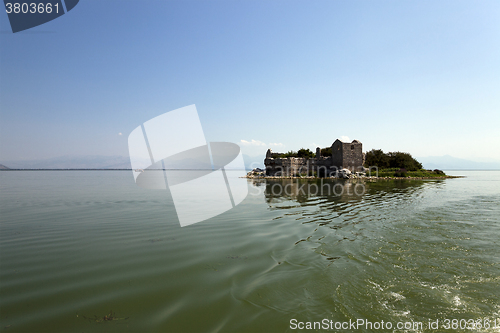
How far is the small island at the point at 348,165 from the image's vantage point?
42.9 metres

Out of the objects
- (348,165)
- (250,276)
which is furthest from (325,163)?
(250,276)

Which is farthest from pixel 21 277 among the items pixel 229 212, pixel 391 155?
pixel 391 155

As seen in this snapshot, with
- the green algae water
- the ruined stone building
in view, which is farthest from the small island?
the green algae water

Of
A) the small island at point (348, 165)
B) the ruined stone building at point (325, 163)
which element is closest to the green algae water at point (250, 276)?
the small island at point (348, 165)

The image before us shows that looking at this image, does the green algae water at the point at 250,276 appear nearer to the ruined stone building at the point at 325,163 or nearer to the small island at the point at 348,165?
the small island at the point at 348,165

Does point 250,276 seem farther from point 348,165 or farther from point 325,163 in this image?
point 325,163

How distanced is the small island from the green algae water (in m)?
36.1

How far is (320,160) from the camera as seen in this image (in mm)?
47156

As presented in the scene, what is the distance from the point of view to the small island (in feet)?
141

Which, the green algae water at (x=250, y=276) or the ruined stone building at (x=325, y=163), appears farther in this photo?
the ruined stone building at (x=325, y=163)

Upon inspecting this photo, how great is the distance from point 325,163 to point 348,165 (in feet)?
15.9

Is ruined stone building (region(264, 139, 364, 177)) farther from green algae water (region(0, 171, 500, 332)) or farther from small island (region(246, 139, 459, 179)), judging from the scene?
green algae water (region(0, 171, 500, 332))

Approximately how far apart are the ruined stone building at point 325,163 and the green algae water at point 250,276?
36482mm

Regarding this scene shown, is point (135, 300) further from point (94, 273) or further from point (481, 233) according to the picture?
point (481, 233)
